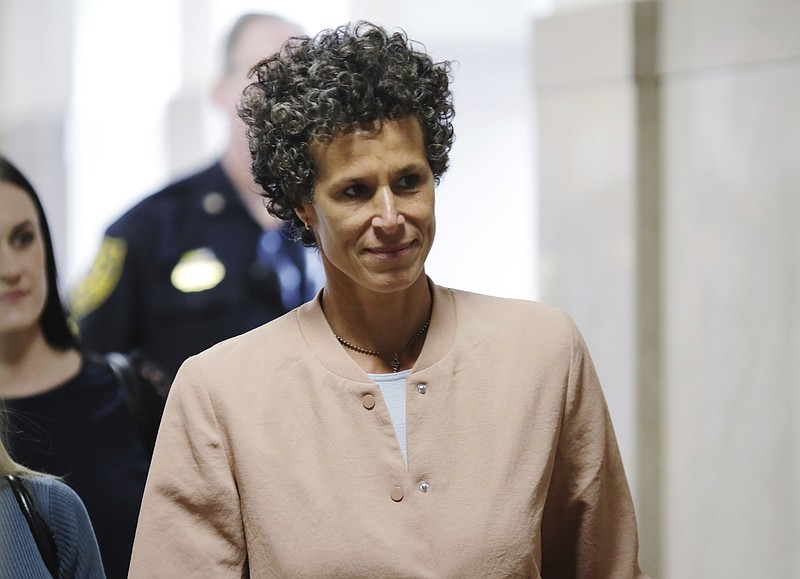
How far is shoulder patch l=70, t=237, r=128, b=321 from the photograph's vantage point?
318 cm

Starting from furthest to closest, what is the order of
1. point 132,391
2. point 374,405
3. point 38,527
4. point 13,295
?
point 132,391 → point 13,295 → point 38,527 → point 374,405

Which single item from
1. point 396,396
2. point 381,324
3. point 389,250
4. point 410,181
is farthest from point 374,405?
point 410,181

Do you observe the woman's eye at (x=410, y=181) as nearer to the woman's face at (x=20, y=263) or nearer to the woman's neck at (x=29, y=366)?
the woman's face at (x=20, y=263)

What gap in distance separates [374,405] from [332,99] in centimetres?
54

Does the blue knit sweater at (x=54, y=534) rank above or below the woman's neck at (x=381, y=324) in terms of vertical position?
below

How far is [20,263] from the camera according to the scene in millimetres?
2748

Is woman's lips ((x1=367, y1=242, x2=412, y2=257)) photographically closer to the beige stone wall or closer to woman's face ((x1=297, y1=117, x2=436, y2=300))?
woman's face ((x1=297, y1=117, x2=436, y2=300))

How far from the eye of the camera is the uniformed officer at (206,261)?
3.30 metres

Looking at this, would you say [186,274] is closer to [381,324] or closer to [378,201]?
[381,324]

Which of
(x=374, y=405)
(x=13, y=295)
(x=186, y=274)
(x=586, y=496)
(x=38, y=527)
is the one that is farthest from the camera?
(x=186, y=274)

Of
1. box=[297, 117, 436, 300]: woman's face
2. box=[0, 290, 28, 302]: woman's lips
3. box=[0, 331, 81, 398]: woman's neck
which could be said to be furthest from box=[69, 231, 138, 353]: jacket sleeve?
box=[297, 117, 436, 300]: woman's face

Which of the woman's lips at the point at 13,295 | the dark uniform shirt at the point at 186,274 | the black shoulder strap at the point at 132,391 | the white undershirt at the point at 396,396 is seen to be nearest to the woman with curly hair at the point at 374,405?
the white undershirt at the point at 396,396

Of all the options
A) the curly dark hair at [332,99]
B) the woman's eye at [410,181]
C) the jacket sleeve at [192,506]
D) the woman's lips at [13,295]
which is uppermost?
the curly dark hair at [332,99]

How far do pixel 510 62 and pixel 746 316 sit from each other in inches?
42.6
